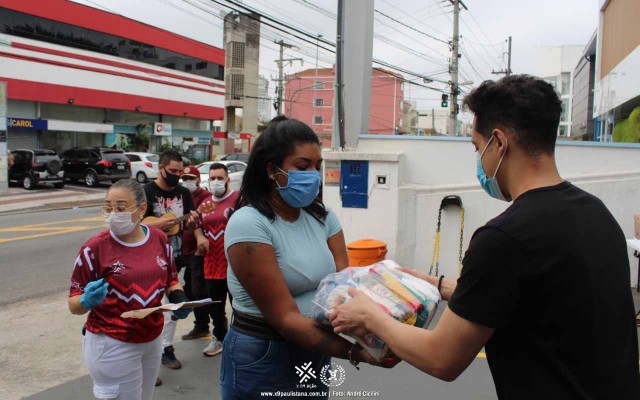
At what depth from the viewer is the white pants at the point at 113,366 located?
3074mm

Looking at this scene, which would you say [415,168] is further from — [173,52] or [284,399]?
[173,52]

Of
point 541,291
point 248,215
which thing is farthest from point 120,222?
point 541,291

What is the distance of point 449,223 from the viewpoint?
7836mm

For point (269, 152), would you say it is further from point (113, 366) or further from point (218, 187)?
point (218, 187)

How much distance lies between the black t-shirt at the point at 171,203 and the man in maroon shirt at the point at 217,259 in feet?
0.82

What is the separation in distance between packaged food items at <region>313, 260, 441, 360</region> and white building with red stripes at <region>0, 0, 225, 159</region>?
30.3 meters

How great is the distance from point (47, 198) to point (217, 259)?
18.0 meters

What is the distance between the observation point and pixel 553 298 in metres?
1.46

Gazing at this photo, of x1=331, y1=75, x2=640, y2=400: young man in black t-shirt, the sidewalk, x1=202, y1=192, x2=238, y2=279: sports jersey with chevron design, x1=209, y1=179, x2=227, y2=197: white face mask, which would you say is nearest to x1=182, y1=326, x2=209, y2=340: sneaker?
x1=202, y1=192, x2=238, y2=279: sports jersey with chevron design

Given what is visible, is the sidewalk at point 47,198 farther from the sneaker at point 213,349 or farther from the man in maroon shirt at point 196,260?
the sneaker at point 213,349

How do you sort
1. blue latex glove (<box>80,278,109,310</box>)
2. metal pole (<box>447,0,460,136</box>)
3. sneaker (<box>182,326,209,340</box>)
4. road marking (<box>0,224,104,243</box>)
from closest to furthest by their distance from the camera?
blue latex glove (<box>80,278,109,310</box>)
sneaker (<box>182,326,209,340</box>)
road marking (<box>0,224,104,243</box>)
metal pole (<box>447,0,460,136</box>)

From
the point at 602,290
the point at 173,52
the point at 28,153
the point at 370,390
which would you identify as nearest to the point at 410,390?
the point at 370,390

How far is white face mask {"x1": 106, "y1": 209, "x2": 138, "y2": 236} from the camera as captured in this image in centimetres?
326

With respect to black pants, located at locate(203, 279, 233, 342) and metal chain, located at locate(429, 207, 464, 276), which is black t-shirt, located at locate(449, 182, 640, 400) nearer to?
black pants, located at locate(203, 279, 233, 342)
